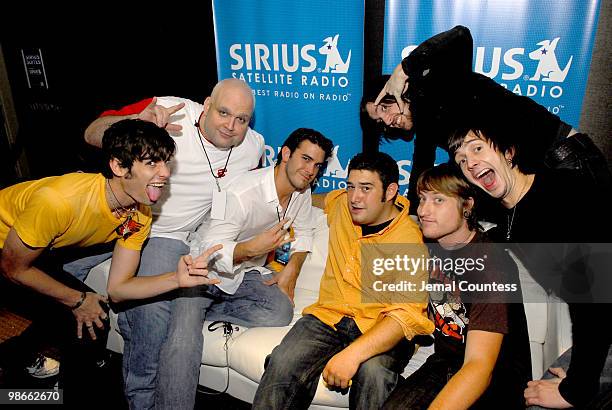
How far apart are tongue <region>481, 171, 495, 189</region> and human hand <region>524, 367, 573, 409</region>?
0.82 meters

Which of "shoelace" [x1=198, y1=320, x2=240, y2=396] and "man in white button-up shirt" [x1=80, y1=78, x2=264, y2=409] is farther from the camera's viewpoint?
"man in white button-up shirt" [x1=80, y1=78, x2=264, y2=409]

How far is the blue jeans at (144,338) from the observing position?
2.27m

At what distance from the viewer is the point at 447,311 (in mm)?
1980

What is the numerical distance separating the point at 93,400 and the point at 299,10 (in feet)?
9.36

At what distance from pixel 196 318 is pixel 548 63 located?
102 inches

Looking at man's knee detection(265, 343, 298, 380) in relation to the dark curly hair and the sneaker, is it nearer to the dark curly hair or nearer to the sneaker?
the dark curly hair

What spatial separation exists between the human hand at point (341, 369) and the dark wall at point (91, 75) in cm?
223

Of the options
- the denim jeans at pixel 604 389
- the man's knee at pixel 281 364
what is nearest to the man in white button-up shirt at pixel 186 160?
the man's knee at pixel 281 364

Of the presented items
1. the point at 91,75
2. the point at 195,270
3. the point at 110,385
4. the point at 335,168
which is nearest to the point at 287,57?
the point at 335,168

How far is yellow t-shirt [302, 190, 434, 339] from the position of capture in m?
2.04

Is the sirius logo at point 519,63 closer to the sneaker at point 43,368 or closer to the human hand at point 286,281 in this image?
the human hand at point 286,281

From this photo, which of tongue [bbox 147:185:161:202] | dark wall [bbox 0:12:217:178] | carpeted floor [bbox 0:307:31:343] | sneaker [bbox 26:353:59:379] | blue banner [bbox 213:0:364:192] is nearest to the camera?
tongue [bbox 147:185:161:202]

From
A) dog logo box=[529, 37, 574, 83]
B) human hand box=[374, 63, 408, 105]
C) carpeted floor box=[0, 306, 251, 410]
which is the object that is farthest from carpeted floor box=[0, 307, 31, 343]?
dog logo box=[529, 37, 574, 83]

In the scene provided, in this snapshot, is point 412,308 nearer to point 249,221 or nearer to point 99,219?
point 249,221
